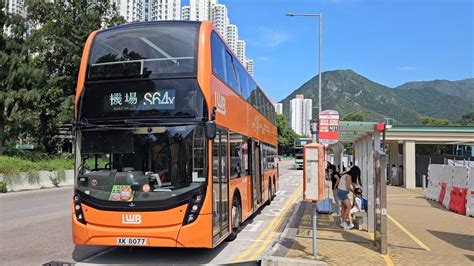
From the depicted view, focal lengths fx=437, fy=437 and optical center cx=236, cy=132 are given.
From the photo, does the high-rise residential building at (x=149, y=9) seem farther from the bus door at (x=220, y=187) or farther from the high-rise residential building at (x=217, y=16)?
the bus door at (x=220, y=187)

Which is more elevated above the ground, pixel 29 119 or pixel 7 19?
pixel 7 19

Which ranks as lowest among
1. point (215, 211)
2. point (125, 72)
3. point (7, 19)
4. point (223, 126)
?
point (215, 211)

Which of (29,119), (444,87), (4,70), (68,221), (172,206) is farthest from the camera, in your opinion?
(444,87)

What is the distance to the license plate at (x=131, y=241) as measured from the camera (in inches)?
281

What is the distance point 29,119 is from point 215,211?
30015 millimetres

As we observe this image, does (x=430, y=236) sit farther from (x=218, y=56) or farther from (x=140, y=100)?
(x=140, y=100)

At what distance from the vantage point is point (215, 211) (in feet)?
25.5

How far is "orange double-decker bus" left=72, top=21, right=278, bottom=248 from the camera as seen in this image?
7.20m

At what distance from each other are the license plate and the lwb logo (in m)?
0.27

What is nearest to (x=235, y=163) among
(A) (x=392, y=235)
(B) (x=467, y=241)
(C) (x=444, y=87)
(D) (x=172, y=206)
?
(D) (x=172, y=206)

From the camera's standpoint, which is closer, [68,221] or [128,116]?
[128,116]

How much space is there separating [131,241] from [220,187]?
190 cm

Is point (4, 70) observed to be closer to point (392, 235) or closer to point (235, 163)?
point (235, 163)

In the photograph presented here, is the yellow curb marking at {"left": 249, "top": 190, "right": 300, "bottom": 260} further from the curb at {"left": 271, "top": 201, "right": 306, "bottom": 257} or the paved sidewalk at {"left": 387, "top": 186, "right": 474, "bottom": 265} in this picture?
the paved sidewalk at {"left": 387, "top": 186, "right": 474, "bottom": 265}
